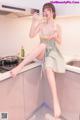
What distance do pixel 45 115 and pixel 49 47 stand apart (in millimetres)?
777

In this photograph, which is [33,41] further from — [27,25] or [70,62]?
[70,62]

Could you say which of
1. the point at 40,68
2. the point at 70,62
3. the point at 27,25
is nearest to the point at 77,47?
the point at 70,62

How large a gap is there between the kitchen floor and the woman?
23 centimetres

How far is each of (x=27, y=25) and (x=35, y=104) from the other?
3.36 feet

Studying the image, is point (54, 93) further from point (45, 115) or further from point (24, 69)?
point (45, 115)

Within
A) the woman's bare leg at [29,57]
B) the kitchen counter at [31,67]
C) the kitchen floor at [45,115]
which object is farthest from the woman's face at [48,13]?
the kitchen floor at [45,115]

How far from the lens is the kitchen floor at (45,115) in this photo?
147 centimetres

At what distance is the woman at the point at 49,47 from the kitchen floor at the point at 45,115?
9.1 inches

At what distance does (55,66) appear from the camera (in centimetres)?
133

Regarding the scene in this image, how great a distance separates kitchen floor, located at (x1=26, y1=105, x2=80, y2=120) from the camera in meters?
1.47

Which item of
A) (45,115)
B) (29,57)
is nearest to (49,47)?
(29,57)

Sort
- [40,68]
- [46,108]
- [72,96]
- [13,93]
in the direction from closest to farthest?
1. [13,93]
2. [72,96]
3. [40,68]
4. [46,108]

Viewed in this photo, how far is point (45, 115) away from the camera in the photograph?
1.63 meters

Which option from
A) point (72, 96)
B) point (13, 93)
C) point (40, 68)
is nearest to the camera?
point (13, 93)
